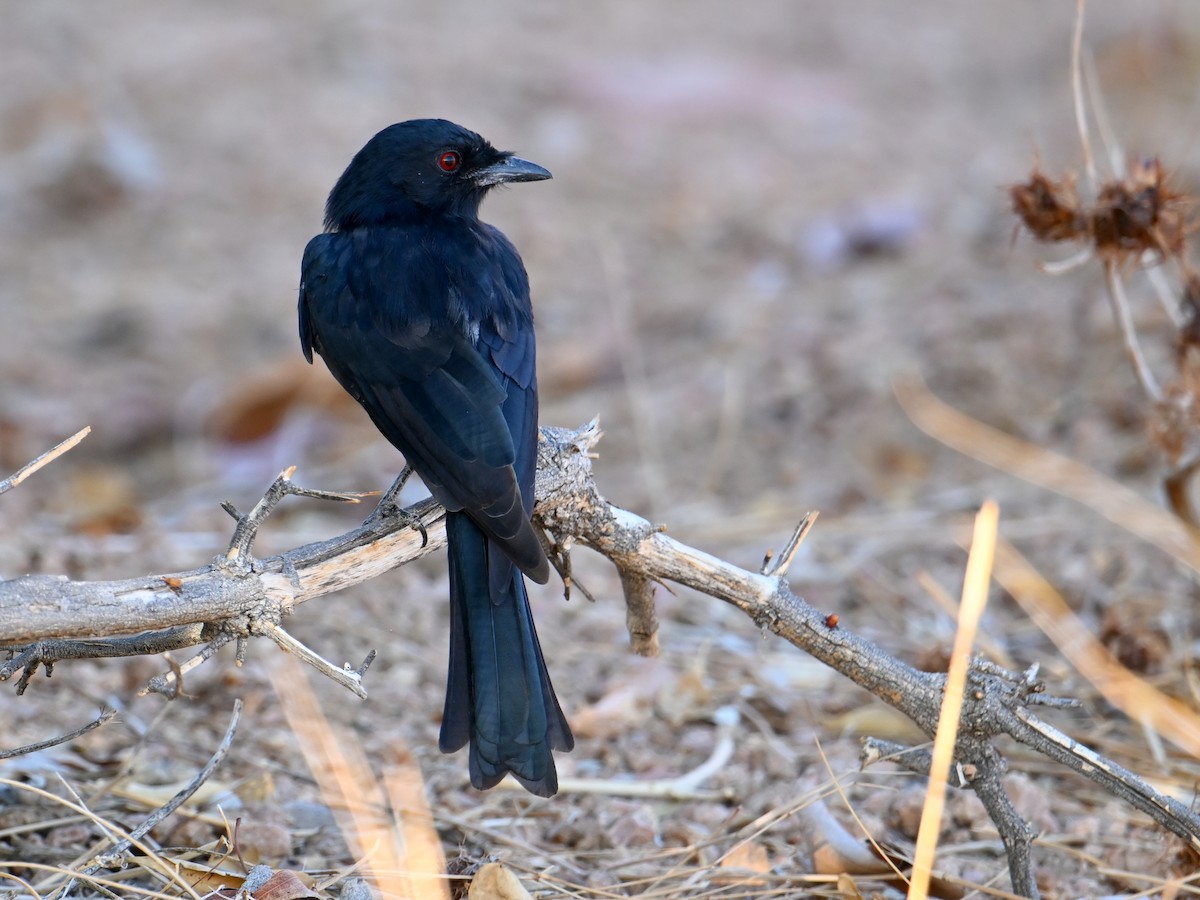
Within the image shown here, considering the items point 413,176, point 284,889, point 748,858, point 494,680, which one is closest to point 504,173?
point 413,176

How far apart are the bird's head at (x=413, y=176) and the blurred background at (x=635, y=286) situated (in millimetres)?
1226

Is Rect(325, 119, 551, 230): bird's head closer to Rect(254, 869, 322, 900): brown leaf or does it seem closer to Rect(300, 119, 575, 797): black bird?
Rect(300, 119, 575, 797): black bird

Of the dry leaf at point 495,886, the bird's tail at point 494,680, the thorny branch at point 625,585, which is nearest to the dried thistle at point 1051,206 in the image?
the thorny branch at point 625,585

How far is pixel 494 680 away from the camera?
94.3 inches

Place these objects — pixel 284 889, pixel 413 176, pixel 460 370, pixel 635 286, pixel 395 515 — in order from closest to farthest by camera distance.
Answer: pixel 284 889
pixel 395 515
pixel 460 370
pixel 413 176
pixel 635 286

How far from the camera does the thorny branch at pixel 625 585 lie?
198 cm

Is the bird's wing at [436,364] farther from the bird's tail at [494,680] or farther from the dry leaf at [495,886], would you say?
the dry leaf at [495,886]

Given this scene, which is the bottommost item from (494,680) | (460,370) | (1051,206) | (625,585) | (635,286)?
(494,680)

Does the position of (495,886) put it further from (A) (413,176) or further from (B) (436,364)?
(A) (413,176)

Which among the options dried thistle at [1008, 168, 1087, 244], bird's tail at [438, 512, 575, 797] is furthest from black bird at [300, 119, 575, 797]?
dried thistle at [1008, 168, 1087, 244]

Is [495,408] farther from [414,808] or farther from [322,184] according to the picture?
[322,184]

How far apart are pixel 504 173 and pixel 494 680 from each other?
1593 millimetres

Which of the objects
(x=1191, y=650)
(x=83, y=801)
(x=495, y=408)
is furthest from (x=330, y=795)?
(x=1191, y=650)

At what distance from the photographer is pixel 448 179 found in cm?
348
